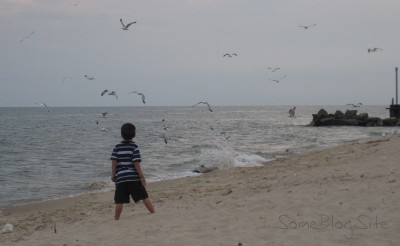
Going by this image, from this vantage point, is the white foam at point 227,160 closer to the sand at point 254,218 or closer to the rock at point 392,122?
the sand at point 254,218

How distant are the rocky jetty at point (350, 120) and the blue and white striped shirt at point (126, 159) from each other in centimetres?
4669

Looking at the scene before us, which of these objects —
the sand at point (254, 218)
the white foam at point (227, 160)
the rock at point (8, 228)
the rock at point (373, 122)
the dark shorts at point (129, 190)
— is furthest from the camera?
the rock at point (373, 122)

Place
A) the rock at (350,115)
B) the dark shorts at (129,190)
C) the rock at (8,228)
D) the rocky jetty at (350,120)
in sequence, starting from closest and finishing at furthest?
the dark shorts at (129,190)
the rock at (8,228)
the rocky jetty at (350,120)
the rock at (350,115)

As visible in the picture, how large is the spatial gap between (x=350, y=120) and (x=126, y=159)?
4810 cm

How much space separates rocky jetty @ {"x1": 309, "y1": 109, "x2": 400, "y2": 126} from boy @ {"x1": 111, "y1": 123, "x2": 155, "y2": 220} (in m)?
46.6

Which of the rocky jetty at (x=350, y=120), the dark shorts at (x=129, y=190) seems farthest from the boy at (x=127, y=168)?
the rocky jetty at (x=350, y=120)

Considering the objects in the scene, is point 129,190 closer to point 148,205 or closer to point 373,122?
point 148,205

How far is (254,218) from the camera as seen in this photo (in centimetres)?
638

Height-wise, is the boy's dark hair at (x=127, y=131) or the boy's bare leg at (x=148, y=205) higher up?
the boy's dark hair at (x=127, y=131)

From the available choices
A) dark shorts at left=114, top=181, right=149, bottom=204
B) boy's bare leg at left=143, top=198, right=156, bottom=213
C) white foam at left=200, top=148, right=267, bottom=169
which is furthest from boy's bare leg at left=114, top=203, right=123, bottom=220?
white foam at left=200, top=148, right=267, bottom=169

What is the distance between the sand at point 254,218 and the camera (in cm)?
541

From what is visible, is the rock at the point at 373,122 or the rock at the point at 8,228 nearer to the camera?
the rock at the point at 8,228

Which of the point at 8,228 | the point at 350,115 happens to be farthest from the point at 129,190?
the point at 350,115

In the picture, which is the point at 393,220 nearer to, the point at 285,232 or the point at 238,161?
the point at 285,232
